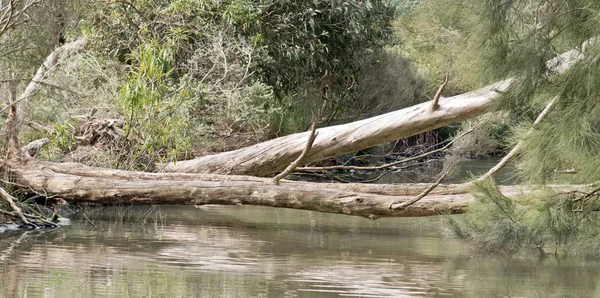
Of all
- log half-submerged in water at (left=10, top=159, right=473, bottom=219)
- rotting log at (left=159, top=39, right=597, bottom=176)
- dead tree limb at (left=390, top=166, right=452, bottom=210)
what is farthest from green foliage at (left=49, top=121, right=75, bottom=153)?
dead tree limb at (left=390, top=166, right=452, bottom=210)

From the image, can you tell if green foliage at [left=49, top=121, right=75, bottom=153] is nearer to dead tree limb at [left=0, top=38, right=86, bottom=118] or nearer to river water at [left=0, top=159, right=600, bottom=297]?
dead tree limb at [left=0, top=38, right=86, bottom=118]

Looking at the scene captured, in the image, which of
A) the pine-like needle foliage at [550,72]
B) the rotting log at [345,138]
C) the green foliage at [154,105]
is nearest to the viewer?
the pine-like needle foliage at [550,72]

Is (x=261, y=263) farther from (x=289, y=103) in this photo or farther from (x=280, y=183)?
(x=289, y=103)

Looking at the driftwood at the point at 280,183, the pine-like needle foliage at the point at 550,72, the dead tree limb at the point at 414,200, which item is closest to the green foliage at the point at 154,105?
the driftwood at the point at 280,183

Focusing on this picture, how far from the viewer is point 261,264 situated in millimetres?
7309

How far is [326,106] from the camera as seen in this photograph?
18391 mm

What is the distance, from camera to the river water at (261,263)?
6.17 metres

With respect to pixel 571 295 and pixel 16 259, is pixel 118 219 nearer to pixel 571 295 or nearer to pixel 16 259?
pixel 16 259

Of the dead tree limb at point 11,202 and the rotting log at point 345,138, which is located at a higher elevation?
the rotting log at point 345,138

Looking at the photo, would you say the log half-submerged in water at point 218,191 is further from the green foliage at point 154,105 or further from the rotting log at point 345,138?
the rotting log at point 345,138

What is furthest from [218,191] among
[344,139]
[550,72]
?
[550,72]

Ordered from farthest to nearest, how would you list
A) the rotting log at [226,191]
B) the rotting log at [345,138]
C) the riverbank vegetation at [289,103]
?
the rotting log at [345,138], the rotting log at [226,191], the riverbank vegetation at [289,103]

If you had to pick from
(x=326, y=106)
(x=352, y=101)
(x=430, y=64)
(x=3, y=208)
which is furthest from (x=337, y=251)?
(x=430, y=64)

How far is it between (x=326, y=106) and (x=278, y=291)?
12444mm
